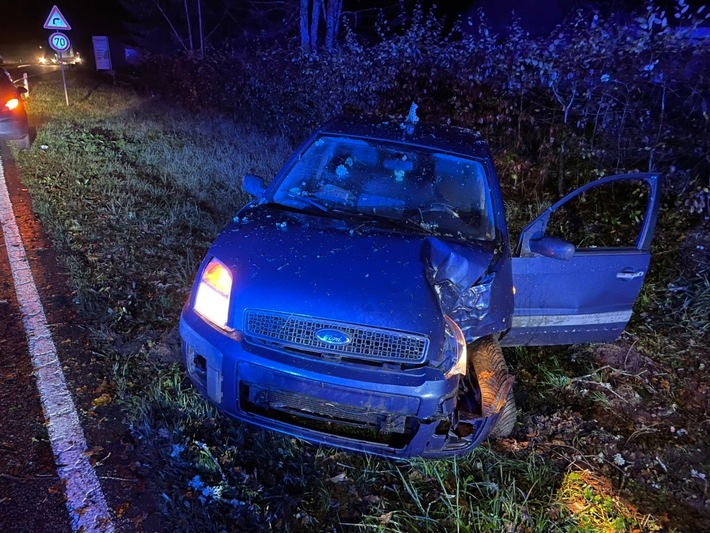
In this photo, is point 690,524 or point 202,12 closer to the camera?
point 690,524

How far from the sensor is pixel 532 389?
350cm

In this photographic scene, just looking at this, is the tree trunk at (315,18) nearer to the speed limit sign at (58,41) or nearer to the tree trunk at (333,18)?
the tree trunk at (333,18)

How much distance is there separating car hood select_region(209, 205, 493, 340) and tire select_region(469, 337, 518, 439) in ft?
1.35

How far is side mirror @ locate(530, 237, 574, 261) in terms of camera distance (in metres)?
2.91

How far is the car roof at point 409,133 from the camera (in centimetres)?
354

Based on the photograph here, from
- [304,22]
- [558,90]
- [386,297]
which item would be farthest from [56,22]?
[386,297]

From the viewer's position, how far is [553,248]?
9.68 feet

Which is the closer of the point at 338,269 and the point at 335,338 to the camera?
the point at 335,338

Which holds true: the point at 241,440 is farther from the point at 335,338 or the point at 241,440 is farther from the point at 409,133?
the point at 409,133

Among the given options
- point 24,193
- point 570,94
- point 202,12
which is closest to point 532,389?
point 570,94

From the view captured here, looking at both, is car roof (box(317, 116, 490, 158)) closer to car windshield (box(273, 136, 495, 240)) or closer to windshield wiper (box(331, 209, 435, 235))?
car windshield (box(273, 136, 495, 240))

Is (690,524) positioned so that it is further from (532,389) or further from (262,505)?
(262,505)

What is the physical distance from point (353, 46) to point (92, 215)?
5.64m

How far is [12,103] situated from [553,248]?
8895mm
